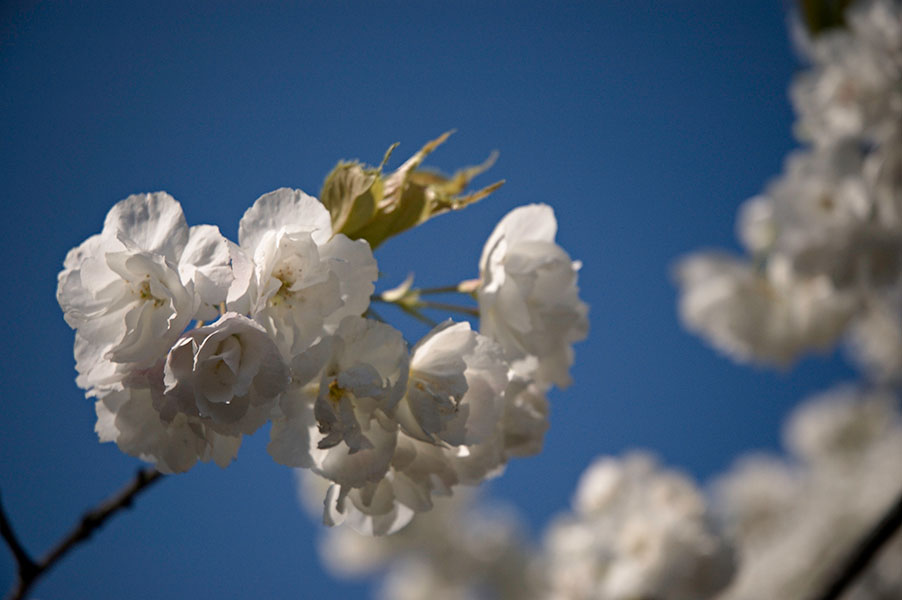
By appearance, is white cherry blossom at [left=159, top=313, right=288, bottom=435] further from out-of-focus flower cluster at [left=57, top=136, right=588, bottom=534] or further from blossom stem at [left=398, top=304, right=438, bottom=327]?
blossom stem at [left=398, top=304, right=438, bottom=327]

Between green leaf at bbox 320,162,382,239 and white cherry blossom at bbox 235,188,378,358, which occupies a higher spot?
Result: green leaf at bbox 320,162,382,239

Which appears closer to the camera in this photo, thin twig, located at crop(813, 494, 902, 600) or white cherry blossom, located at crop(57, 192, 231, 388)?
white cherry blossom, located at crop(57, 192, 231, 388)

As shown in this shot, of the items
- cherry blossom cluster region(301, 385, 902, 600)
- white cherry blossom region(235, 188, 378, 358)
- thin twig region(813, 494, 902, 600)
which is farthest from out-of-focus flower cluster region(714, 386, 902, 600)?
white cherry blossom region(235, 188, 378, 358)

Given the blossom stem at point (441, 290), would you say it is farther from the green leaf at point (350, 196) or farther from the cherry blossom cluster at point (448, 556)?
the cherry blossom cluster at point (448, 556)

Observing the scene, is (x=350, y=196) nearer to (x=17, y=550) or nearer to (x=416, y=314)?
(x=416, y=314)

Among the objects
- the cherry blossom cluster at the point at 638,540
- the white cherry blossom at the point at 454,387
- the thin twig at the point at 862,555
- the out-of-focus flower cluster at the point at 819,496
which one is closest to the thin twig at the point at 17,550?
the white cherry blossom at the point at 454,387

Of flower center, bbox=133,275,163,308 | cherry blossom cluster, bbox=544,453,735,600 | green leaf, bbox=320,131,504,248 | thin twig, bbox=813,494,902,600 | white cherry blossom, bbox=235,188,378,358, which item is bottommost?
thin twig, bbox=813,494,902,600

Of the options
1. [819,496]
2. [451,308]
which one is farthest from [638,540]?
[819,496]
